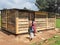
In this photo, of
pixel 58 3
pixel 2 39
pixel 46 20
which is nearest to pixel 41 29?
pixel 46 20

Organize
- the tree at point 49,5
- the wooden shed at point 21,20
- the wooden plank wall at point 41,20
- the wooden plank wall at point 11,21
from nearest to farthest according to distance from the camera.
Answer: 1. the wooden shed at point 21,20
2. the wooden plank wall at point 11,21
3. the wooden plank wall at point 41,20
4. the tree at point 49,5

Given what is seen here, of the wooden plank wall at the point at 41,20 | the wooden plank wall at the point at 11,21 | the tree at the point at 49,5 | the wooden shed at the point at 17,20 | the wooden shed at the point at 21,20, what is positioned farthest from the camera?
the tree at the point at 49,5

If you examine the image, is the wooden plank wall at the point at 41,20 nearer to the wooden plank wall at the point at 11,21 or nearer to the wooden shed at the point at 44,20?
the wooden shed at the point at 44,20

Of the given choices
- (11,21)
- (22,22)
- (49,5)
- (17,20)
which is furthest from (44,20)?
(49,5)

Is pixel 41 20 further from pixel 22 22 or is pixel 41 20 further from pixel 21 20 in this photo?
pixel 21 20

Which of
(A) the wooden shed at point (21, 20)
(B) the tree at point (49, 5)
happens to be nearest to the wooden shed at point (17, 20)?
(A) the wooden shed at point (21, 20)

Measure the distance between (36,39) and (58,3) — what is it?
43908 millimetres

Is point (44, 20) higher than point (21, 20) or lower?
lower

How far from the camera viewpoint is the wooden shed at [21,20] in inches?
704

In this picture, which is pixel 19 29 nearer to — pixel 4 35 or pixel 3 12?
pixel 4 35

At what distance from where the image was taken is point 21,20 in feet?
59.5

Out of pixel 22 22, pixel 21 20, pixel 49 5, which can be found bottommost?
pixel 22 22

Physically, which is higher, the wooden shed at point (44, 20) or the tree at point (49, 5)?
the tree at point (49, 5)

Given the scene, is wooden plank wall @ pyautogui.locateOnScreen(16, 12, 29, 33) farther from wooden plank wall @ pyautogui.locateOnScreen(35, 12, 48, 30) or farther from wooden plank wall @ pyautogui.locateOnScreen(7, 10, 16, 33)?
wooden plank wall @ pyautogui.locateOnScreen(35, 12, 48, 30)
